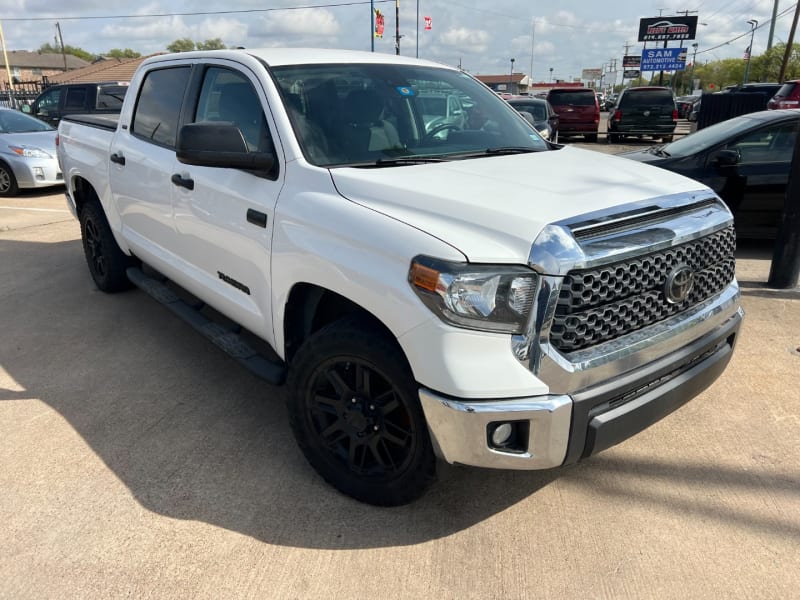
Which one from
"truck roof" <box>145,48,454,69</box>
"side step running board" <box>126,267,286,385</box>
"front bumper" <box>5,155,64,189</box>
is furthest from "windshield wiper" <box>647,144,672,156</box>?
"front bumper" <box>5,155,64,189</box>

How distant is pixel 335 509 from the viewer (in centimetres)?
284

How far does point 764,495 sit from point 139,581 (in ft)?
8.77

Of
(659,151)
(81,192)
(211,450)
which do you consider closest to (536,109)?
(659,151)

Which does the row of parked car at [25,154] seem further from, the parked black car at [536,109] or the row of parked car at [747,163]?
the parked black car at [536,109]

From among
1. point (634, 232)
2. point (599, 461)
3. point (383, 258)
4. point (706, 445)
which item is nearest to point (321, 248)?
point (383, 258)

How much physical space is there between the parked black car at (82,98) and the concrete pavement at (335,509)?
11952 millimetres

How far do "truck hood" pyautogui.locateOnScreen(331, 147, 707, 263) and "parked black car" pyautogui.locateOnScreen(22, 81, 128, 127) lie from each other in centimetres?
1321

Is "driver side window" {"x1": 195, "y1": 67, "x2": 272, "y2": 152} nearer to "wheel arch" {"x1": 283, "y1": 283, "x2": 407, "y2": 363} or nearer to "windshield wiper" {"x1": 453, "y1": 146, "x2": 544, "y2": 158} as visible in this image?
"wheel arch" {"x1": 283, "y1": 283, "x2": 407, "y2": 363}

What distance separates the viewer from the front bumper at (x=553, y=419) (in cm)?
221

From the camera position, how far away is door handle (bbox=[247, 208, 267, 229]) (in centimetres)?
299

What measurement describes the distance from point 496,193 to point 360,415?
107 centimetres

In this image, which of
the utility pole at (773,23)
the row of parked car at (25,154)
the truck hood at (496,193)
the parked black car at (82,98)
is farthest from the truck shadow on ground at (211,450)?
the utility pole at (773,23)

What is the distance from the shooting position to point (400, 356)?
7.94 feet

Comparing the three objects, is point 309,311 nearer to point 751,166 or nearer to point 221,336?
point 221,336
